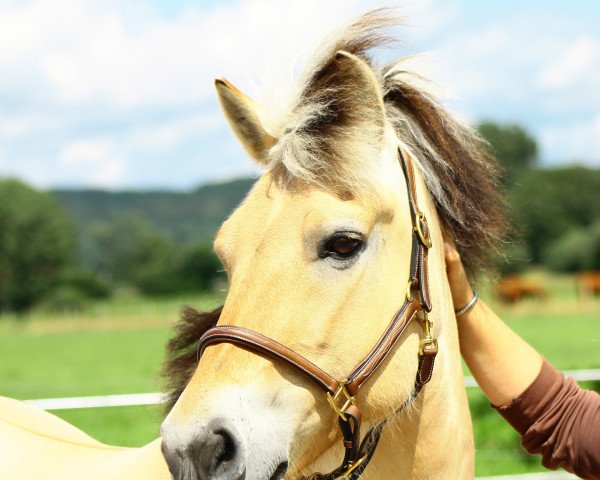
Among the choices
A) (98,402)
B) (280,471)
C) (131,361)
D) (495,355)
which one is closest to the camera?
(280,471)

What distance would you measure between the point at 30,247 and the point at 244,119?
248 ft

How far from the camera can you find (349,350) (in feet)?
7.07

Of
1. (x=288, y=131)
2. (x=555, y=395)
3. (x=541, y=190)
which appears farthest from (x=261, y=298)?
(x=541, y=190)

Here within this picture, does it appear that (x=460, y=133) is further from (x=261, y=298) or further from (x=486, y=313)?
(x=261, y=298)

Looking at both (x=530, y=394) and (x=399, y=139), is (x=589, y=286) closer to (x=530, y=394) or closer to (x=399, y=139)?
(x=530, y=394)

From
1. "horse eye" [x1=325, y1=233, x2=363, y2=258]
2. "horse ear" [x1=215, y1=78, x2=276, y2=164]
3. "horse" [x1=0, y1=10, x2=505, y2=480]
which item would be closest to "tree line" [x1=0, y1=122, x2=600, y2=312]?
"horse ear" [x1=215, y1=78, x2=276, y2=164]

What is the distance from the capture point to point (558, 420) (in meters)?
2.80

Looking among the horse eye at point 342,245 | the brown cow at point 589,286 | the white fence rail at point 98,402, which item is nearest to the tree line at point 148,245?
the brown cow at point 589,286

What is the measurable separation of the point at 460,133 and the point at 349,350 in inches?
37.6

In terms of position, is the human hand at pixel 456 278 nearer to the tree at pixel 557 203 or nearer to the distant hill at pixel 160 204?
the tree at pixel 557 203

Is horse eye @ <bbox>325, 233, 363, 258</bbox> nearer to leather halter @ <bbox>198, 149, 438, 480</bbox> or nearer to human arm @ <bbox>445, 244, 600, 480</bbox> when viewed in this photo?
leather halter @ <bbox>198, 149, 438, 480</bbox>

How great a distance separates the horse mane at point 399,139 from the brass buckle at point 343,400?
583 millimetres

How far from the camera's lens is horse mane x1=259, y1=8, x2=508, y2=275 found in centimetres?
229

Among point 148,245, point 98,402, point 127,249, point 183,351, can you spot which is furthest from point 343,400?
point 127,249
